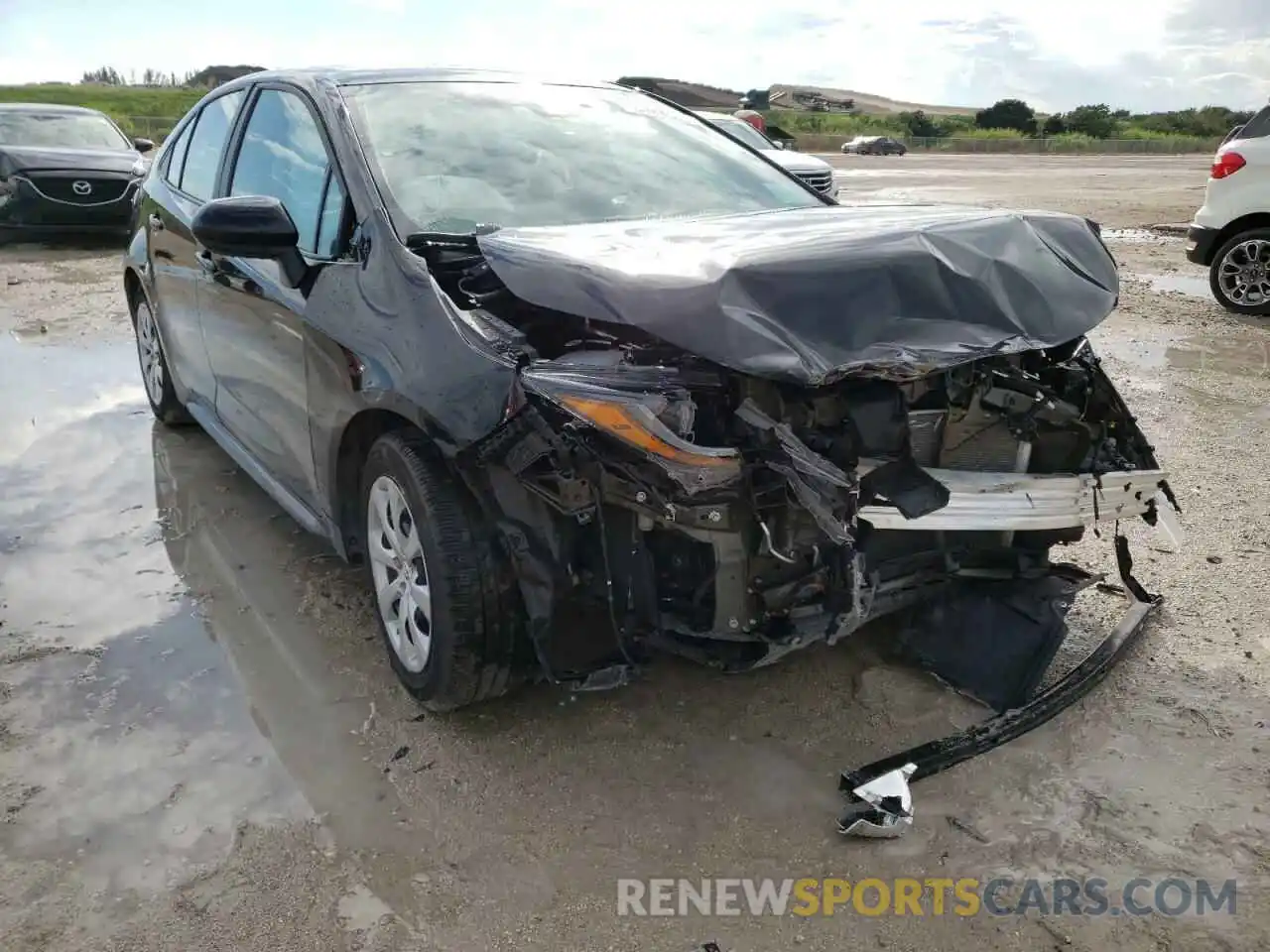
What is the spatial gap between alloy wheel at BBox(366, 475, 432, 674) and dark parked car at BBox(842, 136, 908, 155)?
48749 millimetres

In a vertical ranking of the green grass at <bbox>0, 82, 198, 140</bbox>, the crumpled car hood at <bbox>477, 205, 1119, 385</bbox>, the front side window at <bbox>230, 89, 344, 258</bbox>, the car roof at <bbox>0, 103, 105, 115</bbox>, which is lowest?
the crumpled car hood at <bbox>477, 205, 1119, 385</bbox>

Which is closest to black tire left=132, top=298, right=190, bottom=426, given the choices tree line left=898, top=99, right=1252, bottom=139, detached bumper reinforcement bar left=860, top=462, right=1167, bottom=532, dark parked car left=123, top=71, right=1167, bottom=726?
dark parked car left=123, top=71, right=1167, bottom=726

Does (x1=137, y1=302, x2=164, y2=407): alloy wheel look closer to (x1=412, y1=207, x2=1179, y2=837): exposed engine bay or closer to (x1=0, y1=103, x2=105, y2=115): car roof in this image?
(x1=412, y1=207, x2=1179, y2=837): exposed engine bay

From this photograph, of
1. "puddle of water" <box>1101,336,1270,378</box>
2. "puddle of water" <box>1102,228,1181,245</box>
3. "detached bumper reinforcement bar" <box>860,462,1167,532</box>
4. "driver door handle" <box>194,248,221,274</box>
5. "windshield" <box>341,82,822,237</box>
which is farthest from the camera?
"puddle of water" <box>1102,228,1181,245</box>

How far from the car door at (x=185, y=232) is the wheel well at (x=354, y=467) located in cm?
149

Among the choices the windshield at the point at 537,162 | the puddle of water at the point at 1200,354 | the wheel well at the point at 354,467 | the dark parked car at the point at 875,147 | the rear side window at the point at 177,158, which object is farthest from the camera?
the dark parked car at the point at 875,147

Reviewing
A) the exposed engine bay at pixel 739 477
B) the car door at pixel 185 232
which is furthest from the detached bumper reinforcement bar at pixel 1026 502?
the car door at pixel 185 232

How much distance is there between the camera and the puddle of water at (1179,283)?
31.9ft

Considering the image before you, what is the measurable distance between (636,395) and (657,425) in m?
0.09

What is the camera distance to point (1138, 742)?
2838 millimetres

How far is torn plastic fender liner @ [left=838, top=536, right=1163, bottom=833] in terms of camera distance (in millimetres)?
2666

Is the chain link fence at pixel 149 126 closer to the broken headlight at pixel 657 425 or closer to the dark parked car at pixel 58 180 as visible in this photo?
the dark parked car at pixel 58 180

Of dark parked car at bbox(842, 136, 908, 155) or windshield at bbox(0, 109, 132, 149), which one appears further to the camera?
dark parked car at bbox(842, 136, 908, 155)

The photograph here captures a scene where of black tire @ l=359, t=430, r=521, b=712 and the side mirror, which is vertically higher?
the side mirror
